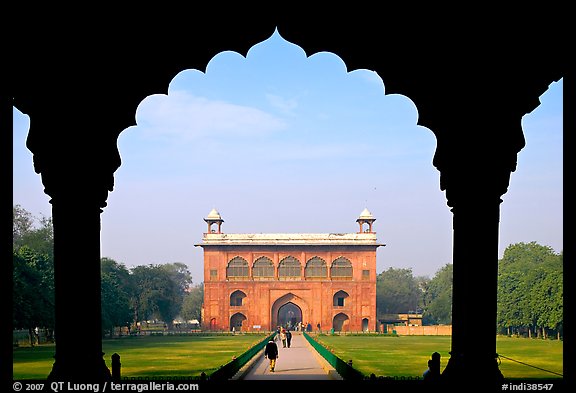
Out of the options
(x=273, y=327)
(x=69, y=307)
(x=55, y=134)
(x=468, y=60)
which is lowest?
(x=273, y=327)

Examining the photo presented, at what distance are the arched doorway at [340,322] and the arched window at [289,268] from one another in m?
4.58

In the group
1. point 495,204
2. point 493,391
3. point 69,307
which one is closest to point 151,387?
point 69,307

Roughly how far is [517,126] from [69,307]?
4052 mm

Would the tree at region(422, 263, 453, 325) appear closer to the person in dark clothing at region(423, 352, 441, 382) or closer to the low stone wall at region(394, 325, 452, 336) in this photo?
the low stone wall at region(394, 325, 452, 336)

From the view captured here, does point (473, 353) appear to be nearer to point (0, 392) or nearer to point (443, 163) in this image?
point (443, 163)

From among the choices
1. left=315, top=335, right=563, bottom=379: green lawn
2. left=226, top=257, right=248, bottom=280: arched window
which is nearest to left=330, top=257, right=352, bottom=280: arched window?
left=226, top=257, right=248, bottom=280: arched window

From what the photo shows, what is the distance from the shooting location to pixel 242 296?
207 ft

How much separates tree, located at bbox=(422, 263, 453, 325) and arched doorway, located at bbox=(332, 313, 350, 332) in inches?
Answer: 424

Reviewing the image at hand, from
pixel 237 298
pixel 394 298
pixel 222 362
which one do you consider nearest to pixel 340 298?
pixel 237 298

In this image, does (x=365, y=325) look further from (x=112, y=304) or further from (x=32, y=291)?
(x=32, y=291)

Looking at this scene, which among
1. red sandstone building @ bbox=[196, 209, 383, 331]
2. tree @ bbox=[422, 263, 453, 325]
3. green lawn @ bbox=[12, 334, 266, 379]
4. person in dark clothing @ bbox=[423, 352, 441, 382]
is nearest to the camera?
person in dark clothing @ bbox=[423, 352, 441, 382]

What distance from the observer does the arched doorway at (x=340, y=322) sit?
208ft

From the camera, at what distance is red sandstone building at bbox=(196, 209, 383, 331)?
6278 centimetres

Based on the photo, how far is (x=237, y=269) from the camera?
63031 mm
